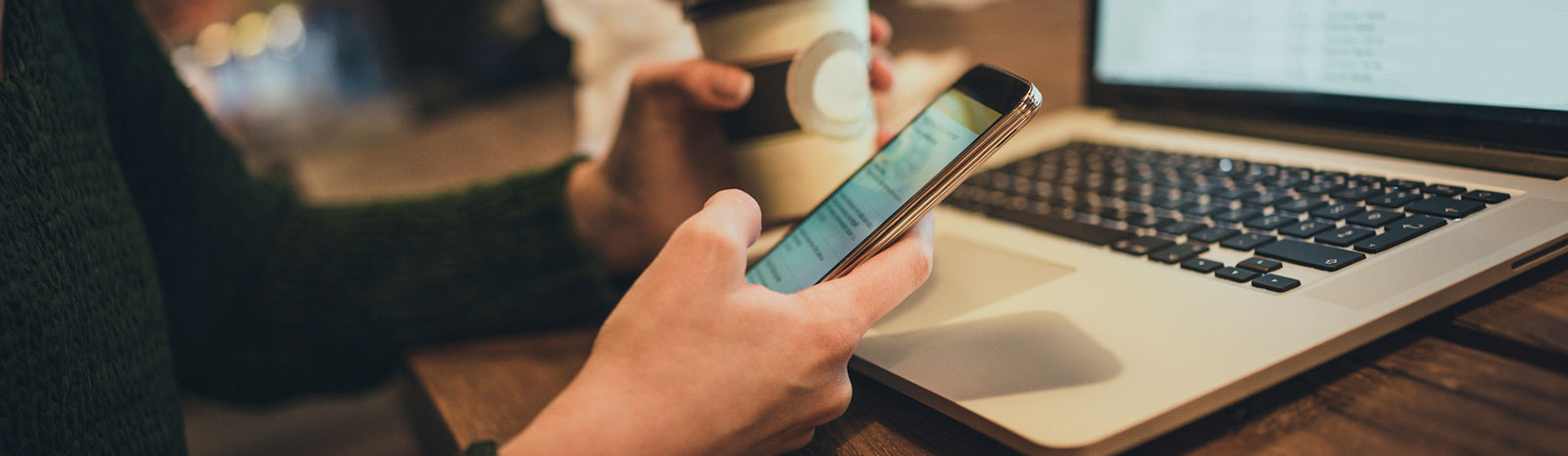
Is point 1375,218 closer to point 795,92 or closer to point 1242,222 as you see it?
point 1242,222

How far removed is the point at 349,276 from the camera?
0.53 m

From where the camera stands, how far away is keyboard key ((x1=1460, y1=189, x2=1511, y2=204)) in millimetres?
345

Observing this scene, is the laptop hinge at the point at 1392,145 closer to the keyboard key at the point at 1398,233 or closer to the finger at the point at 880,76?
the keyboard key at the point at 1398,233

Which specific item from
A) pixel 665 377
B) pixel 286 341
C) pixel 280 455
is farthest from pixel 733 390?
pixel 280 455

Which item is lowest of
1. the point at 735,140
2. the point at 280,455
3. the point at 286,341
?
the point at 280,455

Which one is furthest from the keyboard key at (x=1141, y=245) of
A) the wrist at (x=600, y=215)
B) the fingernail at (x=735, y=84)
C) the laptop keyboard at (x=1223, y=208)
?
the wrist at (x=600, y=215)

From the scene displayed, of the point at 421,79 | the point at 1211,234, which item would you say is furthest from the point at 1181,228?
the point at 421,79

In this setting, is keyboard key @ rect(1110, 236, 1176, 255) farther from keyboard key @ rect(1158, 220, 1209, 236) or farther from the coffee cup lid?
the coffee cup lid

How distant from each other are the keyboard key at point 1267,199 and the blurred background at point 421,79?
296 millimetres

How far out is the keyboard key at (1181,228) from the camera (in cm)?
39

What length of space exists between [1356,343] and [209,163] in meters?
0.62

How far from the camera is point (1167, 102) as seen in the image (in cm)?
60

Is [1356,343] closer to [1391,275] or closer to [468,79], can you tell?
[1391,275]

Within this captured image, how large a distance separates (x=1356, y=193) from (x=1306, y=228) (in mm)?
56
